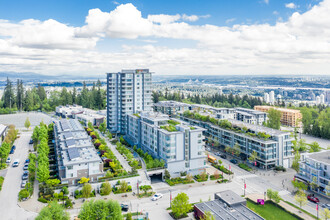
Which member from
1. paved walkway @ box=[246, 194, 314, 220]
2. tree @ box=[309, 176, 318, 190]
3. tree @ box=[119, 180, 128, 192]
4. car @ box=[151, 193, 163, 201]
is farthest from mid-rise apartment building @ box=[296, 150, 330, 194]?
tree @ box=[119, 180, 128, 192]

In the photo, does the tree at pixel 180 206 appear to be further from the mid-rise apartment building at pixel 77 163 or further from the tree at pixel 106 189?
the mid-rise apartment building at pixel 77 163

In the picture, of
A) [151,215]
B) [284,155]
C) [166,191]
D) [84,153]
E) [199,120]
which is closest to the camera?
[151,215]

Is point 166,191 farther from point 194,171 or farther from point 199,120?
point 199,120

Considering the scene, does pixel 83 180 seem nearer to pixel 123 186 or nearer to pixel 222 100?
pixel 123 186

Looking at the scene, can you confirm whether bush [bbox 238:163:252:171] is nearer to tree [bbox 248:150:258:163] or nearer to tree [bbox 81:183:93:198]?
tree [bbox 248:150:258:163]

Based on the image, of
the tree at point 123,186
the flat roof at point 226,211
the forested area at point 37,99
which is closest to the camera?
the flat roof at point 226,211

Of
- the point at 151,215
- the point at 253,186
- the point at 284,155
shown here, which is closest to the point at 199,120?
the point at 284,155

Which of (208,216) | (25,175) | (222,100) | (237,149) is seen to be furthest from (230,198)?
(222,100)

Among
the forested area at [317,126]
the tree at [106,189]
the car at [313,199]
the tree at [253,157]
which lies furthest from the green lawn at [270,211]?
the forested area at [317,126]
